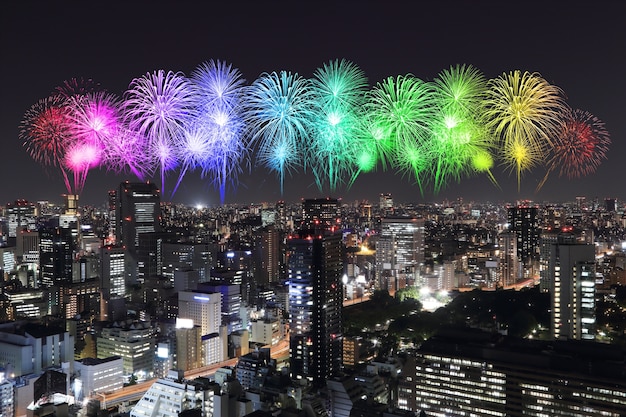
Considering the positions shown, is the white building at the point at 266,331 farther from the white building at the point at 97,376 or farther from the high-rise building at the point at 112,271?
the high-rise building at the point at 112,271

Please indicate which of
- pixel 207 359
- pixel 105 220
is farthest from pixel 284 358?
pixel 105 220

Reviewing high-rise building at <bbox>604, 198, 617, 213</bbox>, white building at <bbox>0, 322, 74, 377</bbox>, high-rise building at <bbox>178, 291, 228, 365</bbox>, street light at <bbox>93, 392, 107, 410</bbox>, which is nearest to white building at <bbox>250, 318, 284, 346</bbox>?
high-rise building at <bbox>178, 291, 228, 365</bbox>

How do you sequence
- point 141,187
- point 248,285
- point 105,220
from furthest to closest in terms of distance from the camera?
1. point 105,220
2. point 141,187
3. point 248,285

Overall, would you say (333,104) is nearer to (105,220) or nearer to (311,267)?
(311,267)

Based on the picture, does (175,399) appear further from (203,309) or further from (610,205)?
(610,205)

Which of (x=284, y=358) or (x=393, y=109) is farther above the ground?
(x=393, y=109)

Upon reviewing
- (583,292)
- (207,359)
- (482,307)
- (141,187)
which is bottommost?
(207,359)

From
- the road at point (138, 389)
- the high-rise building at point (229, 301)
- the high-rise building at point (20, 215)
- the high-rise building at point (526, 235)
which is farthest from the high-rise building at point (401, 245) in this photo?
the high-rise building at point (20, 215)
